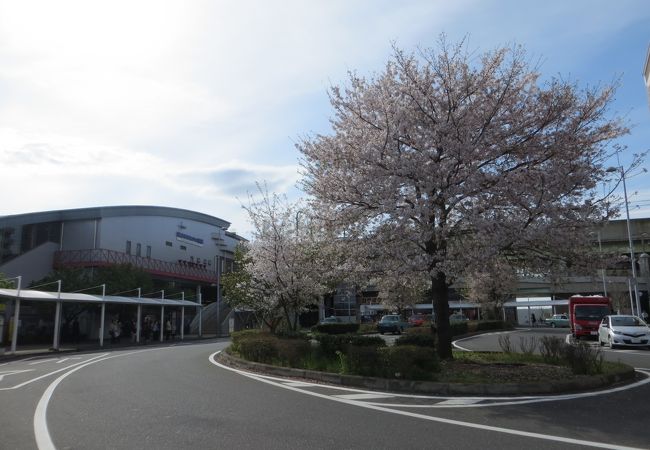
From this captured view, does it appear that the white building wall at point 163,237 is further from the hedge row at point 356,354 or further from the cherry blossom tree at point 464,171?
the cherry blossom tree at point 464,171

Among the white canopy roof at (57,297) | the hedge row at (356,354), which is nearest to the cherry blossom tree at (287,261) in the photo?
the hedge row at (356,354)

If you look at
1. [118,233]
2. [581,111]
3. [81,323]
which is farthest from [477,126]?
[118,233]

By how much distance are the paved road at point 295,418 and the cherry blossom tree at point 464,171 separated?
3714 mm

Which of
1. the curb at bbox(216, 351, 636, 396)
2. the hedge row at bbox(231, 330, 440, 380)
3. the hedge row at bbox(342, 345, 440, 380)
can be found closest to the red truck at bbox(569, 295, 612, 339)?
the curb at bbox(216, 351, 636, 396)

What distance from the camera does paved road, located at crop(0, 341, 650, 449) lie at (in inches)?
247

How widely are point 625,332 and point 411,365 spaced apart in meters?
14.2

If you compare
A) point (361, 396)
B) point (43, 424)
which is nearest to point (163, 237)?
point (361, 396)

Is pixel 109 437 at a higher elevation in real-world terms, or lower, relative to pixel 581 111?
lower

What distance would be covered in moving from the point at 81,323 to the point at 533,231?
34.4m

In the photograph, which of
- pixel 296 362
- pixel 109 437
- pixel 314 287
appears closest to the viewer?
pixel 109 437

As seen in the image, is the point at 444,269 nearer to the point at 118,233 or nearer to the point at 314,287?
the point at 314,287

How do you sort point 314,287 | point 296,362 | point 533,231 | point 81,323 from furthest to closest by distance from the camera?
1. point 81,323
2. point 314,287
3. point 296,362
4. point 533,231

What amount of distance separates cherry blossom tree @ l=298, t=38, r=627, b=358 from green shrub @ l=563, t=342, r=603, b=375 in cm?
223

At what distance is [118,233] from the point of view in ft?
153
